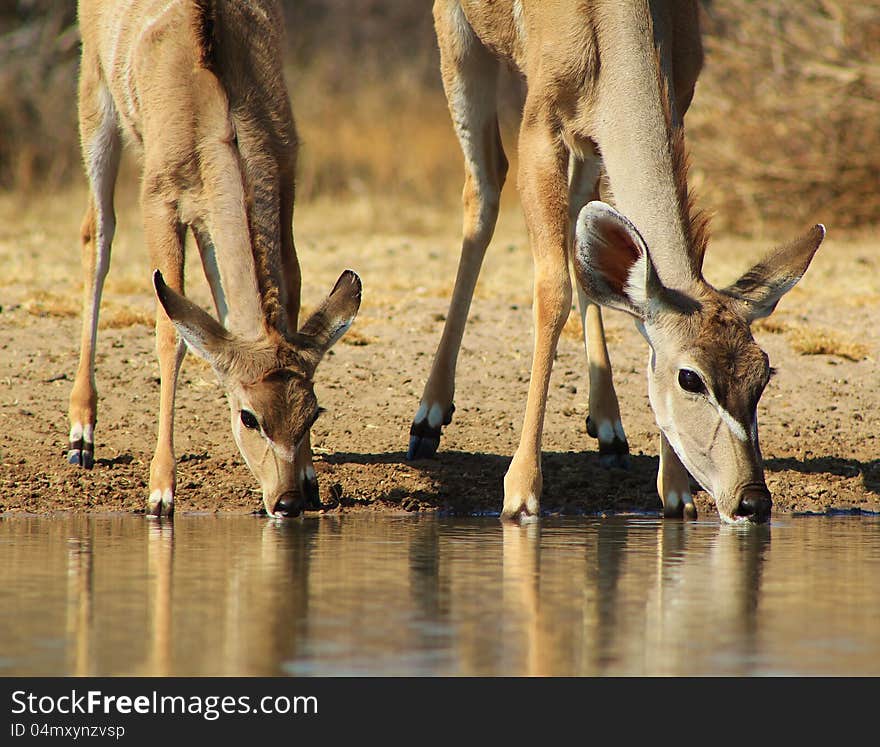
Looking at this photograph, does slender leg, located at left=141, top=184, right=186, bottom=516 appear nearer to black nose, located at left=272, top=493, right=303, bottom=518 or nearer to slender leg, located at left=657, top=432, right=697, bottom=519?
black nose, located at left=272, top=493, right=303, bottom=518

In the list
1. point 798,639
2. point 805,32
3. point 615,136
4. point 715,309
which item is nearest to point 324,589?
point 798,639

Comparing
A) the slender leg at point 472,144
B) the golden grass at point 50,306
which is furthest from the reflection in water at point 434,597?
the golden grass at point 50,306

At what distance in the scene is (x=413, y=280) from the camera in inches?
532

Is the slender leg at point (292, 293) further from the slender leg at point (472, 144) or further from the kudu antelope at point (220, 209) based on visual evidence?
the slender leg at point (472, 144)

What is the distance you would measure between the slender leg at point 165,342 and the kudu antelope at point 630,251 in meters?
1.49

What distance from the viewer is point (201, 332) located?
283 inches

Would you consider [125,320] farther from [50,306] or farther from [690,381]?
[690,381]

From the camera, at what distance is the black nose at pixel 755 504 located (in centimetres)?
688

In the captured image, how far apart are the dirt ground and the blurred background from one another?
3.01 meters

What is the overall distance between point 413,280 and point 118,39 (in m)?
4.68

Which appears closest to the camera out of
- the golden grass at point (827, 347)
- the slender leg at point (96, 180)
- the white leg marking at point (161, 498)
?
the white leg marking at point (161, 498)

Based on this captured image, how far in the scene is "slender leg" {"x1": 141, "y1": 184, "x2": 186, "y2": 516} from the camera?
799cm

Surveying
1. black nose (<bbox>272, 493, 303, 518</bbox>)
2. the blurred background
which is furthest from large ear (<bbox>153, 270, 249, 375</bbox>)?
the blurred background
